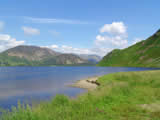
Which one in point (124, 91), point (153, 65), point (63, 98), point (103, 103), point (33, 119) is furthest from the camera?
point (153, 65)

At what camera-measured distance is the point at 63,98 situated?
16359 mm

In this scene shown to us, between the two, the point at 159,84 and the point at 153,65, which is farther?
the point at 153,65

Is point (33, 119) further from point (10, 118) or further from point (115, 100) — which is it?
point (115, 100)

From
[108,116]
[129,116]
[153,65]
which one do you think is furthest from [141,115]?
[153,65]

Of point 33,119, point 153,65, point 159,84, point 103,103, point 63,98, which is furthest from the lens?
point 153,65

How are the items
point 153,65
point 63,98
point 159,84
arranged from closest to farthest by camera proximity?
1. point 63,98
2. point 159,84
3. point 153,65

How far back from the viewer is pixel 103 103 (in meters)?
14.8

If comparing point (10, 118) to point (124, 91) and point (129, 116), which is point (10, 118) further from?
point (124, 91)

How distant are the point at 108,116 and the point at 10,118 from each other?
7143 millimetres

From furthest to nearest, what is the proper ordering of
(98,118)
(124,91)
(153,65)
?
(153,65), (124,91), (98,118)

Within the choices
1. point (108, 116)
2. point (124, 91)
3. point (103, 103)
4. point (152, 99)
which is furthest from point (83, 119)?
point (124, 91)

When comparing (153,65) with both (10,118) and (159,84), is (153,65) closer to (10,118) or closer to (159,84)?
(159,84)

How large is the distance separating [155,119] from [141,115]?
4.30 ft

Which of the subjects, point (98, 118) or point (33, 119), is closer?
point (33, 119)
